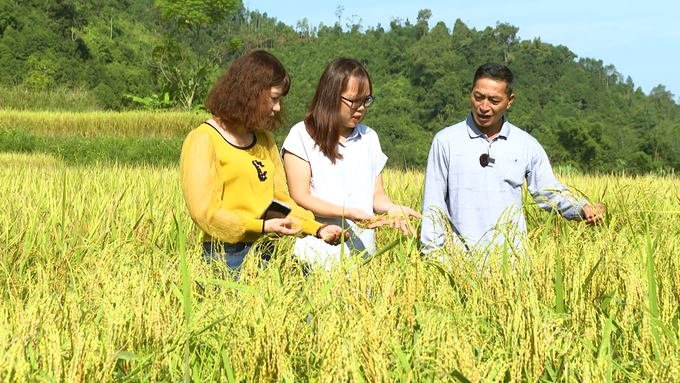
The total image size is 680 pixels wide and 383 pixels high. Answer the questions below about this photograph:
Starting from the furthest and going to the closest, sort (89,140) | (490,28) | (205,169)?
(490,28) < (89,140) < (205,169)

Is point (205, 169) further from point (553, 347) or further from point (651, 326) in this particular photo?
point (651, 326)

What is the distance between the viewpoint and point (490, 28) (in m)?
71.6

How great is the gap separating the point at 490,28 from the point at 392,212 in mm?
72816

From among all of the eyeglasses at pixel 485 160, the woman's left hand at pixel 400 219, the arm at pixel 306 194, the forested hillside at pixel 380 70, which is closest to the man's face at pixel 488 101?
the eyeglasses at pixel 485 160

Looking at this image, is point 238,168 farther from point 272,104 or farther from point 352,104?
point 352,104

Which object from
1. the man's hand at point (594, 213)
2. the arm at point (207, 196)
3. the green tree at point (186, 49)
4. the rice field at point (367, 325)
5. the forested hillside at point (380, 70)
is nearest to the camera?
the rice field at point (367, 325)

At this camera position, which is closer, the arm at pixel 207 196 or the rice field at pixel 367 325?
the rice field at pixel 367 325

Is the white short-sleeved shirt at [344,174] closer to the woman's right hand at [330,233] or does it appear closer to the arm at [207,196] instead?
the woman's right hand at [330,233]

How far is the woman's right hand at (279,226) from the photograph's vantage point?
221cm

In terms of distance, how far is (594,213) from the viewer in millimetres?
2461

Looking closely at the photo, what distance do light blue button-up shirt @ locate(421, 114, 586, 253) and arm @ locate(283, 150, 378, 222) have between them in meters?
0.34

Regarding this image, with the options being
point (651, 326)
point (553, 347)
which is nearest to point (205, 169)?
point (553, 347)

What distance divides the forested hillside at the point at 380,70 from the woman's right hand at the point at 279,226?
19.8 m

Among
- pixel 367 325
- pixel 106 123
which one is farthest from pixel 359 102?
pixel 106 123
